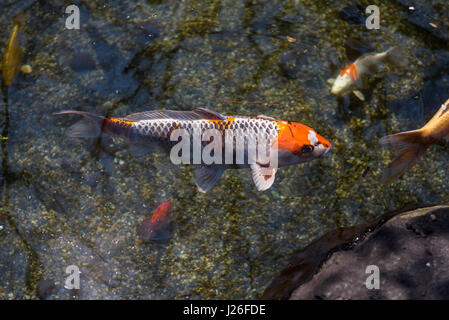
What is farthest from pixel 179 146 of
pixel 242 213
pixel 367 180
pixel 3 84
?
pixel 3 84

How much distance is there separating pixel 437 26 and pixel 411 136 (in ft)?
6.98

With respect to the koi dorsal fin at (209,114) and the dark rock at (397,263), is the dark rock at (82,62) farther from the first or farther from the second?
the dark rock at (397,263)

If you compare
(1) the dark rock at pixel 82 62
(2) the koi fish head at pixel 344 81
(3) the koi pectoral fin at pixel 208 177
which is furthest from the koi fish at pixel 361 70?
(1) the dark rock at pixel 82 62

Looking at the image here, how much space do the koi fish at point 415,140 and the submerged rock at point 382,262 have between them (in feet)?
1.69

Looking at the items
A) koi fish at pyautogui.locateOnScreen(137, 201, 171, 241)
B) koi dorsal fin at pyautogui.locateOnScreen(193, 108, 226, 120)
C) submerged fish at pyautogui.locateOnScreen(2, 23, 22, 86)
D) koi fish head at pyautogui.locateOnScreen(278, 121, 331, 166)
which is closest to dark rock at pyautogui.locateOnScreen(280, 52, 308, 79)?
koi fish head at pyautogui.locateOnScreen(278, 121, 331, 166)

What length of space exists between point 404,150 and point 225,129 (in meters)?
1.71

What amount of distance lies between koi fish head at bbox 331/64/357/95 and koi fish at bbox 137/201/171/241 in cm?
221

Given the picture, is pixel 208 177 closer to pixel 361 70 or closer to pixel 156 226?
pixel 156 226

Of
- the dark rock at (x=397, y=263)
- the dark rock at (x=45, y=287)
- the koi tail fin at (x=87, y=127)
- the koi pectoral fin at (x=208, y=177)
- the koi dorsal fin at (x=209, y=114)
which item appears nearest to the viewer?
the dark rock at (x=397, y=263)

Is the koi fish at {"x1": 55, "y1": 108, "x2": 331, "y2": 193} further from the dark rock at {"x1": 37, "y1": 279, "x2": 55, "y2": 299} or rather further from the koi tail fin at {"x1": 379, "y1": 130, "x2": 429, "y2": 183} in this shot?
the dark rock at {"x1": 37, "y1": 279, "x2": 55, "y2": 299}

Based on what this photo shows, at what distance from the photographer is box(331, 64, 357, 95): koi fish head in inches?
187

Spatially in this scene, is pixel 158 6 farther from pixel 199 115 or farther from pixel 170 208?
pixel 170 208

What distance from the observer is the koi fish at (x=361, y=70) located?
4750 millimetres

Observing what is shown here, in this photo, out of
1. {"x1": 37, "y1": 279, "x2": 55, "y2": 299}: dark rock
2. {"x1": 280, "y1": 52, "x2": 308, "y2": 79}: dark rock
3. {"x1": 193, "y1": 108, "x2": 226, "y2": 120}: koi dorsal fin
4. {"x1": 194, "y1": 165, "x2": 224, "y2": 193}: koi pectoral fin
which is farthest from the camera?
{"x1": 280, "y1": 52, "x2": 308, "y2": 79}: dark rock
